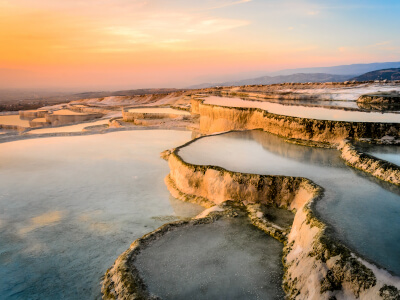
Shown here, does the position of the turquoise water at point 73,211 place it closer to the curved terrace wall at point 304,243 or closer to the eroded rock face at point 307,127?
the curved terrace wall at point 304,243

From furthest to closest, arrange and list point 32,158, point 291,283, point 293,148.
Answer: point 32,158, point 293,148, point 291,283

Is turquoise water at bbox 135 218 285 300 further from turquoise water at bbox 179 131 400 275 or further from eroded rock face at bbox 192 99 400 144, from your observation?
eroded rock face at bbox 192 99 400 144

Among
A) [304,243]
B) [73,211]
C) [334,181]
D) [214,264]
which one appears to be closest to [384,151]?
[334,181]

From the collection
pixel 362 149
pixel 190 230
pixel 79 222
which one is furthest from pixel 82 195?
pixel 362 149

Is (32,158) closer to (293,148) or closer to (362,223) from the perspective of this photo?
(293,148)

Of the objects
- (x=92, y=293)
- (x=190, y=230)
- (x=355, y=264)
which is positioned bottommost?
(x=92, y=293)

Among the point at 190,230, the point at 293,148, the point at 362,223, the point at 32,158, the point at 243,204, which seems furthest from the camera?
the point at 32,158

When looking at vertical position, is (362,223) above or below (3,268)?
above
